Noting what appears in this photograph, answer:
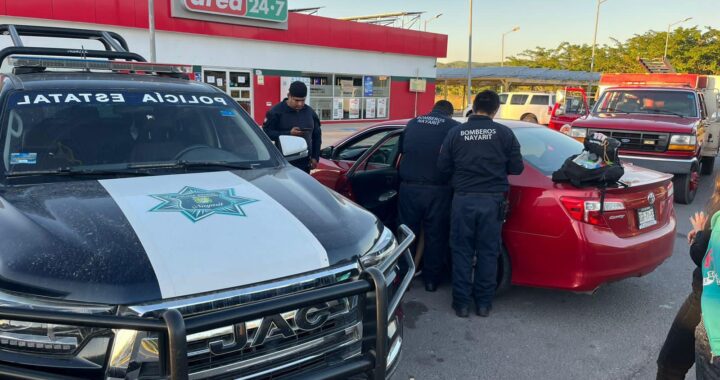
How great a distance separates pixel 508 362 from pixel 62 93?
3268mm

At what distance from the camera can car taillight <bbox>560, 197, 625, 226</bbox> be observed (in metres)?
3.89

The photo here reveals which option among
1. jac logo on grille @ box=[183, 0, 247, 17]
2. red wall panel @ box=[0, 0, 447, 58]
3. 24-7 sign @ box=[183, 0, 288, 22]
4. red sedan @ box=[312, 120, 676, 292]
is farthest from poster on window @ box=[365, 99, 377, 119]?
red sedan @ box=[312, 120, 676, 292]

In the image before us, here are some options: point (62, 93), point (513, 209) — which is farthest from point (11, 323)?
point (513, 209)

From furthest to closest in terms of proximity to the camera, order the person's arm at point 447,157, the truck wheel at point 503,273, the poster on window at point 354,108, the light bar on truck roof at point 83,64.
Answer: the poster on window at point 354,108 → the truck wheel at point 503,273 → the person's arm at point 447,157 → the light bar on truck roof at point 83,64

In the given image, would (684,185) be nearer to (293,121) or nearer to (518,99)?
(293,121)

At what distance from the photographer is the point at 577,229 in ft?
12.8

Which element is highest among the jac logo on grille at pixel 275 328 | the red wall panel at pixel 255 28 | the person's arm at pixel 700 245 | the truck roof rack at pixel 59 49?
the red wall panel at pixel 255 28

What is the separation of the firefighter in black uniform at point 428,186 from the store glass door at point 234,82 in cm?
1473

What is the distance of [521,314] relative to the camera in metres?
4.32

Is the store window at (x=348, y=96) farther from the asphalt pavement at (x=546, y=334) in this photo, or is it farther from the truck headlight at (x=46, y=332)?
the truck headlight at (x=46, y=332)

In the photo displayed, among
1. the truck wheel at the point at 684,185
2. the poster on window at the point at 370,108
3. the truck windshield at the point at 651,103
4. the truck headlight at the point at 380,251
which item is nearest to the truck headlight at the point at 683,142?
the truck wheel at the point at 684,185

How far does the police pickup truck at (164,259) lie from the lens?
1778 mm

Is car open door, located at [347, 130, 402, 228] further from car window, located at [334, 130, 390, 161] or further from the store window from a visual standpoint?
the store window

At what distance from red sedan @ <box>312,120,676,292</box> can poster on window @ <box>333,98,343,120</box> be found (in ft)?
58.7
